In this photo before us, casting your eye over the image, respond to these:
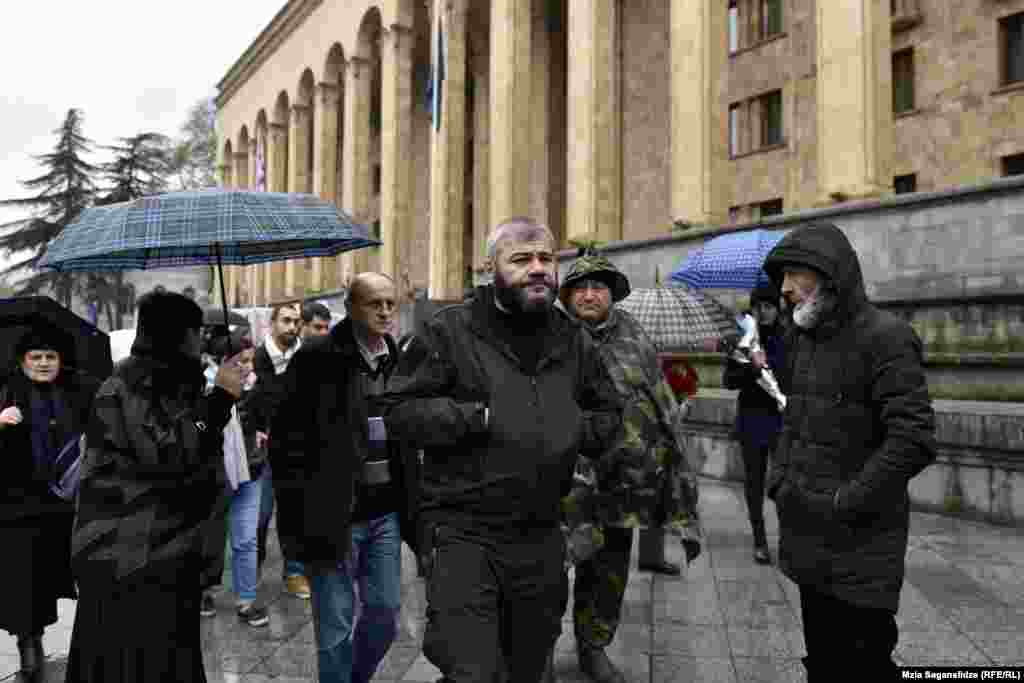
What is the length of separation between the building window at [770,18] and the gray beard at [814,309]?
79.9 ft

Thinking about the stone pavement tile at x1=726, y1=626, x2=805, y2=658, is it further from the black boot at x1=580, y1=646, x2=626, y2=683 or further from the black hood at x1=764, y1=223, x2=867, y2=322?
the black hood at x1=764, y1=223, x2=867, y2=322

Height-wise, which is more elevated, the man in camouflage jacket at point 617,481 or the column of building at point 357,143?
the column of building at point 357,143

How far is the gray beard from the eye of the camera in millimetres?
3018

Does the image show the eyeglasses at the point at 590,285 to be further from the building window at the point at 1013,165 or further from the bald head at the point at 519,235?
the building window at the point at 1013,165

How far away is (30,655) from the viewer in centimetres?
435

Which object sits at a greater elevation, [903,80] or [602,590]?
[903,80]

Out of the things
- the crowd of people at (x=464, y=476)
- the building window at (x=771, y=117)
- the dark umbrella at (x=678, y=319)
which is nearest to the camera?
the crowd of people at (x=464, y=476)

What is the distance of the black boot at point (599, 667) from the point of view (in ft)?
13.4

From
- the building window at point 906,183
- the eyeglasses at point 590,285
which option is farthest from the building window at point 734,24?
the eyeglasses at point 590,285

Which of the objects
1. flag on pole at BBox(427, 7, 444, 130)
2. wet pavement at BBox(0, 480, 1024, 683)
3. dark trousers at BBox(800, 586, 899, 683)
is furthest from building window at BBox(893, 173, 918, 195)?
dark trousers at BBox(800, 586, 899, 683)

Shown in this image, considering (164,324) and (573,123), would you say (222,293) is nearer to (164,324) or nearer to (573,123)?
(164,324)

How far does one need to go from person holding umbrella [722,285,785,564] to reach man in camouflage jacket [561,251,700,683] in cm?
213

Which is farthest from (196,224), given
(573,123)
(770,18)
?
(770,18)

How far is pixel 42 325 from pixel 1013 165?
2149cm
